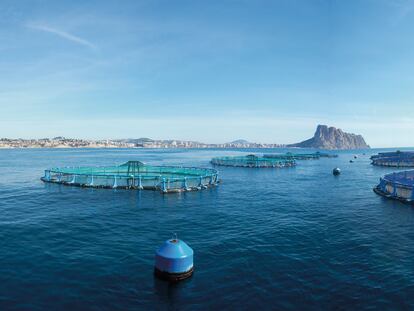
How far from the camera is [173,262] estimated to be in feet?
65.9

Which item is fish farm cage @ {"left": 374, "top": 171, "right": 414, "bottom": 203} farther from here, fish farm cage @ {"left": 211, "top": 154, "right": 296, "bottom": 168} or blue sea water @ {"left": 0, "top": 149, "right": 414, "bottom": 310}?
fish farm cage @ {"left": 211, "top": 154, "right": 296, "bottom": 168}

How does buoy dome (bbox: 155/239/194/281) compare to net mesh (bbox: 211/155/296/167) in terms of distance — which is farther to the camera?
net mesh (bbox: 211/155/296/167)

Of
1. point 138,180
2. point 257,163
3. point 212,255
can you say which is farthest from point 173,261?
point 257,163

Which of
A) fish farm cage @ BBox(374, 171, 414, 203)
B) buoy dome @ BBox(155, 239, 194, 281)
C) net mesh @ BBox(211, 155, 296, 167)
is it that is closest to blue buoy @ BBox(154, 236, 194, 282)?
buoy dome @ BBox(155, 239, 194, 281)

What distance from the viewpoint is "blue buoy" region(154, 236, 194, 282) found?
66.0ft

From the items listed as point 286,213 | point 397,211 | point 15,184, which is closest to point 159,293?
point 286,213

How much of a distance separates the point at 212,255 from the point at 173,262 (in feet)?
19.3

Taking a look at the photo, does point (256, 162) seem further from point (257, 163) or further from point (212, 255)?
point (212, 255)

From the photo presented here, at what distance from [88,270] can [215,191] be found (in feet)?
136

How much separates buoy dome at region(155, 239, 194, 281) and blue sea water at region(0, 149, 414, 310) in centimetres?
70

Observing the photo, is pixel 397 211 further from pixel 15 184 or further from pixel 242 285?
pixel 15 184

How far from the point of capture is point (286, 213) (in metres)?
42.9

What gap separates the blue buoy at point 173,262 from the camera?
2011 centimetres

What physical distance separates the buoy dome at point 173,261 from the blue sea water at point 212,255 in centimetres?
70
